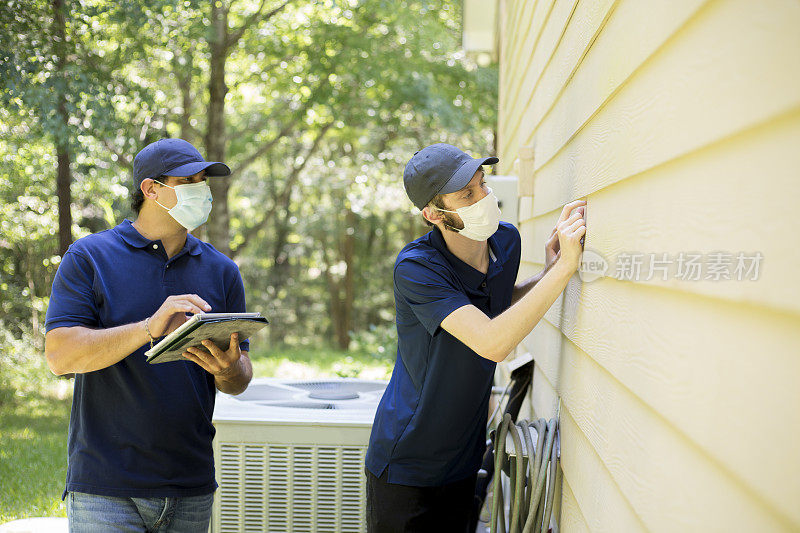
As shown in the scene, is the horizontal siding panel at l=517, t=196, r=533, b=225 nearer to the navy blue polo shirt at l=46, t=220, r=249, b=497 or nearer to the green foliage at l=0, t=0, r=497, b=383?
the navy blue polo shirt at l=46, t=220, r=249, b=497

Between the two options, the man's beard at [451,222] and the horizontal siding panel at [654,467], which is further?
the man's beard at [451,222]

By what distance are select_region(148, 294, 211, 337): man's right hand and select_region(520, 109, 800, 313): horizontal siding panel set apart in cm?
130

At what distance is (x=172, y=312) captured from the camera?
6.97 feet

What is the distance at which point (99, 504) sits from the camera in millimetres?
2203

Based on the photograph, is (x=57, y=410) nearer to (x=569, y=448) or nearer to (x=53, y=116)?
(x=53, y=116)

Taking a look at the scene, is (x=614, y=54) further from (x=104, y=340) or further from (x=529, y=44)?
(x=529, y=44)

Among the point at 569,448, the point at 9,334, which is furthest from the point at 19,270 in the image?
the point at 569,448

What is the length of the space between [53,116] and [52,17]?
1149mm

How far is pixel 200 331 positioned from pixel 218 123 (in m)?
9.08

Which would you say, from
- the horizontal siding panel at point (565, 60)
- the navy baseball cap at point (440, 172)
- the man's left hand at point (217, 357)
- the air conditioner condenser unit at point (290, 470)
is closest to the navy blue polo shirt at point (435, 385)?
the navy baseball cap at point (440, 172)

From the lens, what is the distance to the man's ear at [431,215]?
228 cm

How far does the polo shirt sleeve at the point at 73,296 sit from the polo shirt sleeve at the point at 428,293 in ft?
3.06

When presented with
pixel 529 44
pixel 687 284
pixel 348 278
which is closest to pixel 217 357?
pixel 687 284

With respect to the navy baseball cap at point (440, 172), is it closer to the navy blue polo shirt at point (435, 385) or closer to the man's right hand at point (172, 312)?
the navy blue polo shirt at point (435, 385)
